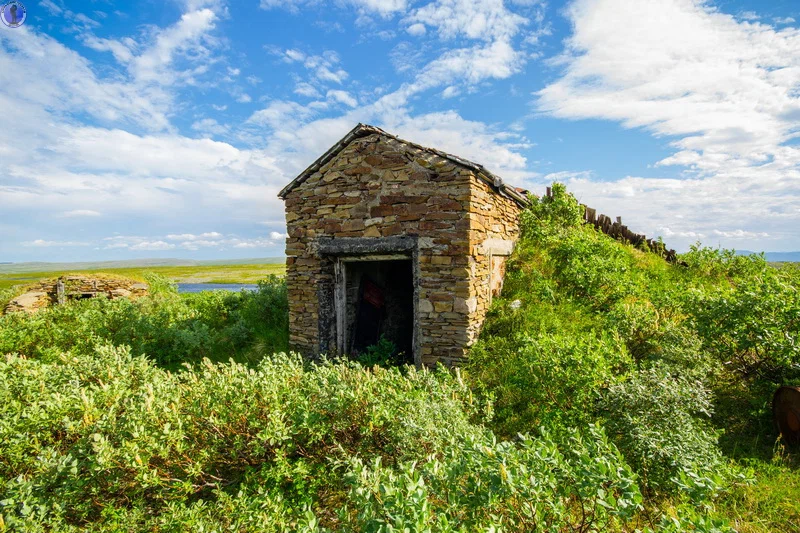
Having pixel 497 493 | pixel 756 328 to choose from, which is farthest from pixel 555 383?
pixel 756 328

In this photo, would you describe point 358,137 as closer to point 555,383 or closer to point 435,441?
point 555,383

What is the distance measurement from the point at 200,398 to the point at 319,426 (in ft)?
4.28

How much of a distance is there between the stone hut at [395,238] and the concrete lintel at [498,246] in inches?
1.6

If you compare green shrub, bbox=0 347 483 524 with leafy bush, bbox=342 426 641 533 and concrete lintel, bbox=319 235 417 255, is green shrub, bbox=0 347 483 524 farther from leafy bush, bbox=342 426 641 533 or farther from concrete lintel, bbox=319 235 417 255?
concrete lintel, bbox=319 235 417 255

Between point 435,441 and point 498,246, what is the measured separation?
5412 mm

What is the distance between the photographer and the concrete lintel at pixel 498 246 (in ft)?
24.5

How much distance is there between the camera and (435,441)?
3467 mm

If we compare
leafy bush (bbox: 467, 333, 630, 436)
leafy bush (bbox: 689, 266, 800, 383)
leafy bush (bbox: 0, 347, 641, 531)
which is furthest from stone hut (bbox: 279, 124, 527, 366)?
leafy bush (bbox: 689, 266, 800, 383)

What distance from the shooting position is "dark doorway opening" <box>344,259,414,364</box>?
8.34 m

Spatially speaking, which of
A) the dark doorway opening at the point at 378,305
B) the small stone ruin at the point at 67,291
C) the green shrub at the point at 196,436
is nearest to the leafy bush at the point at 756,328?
the green shrub at the point at 196,436

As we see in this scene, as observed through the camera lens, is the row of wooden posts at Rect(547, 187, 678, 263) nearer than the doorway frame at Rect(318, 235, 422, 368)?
No

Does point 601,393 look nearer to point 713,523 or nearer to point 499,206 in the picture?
point 713,523

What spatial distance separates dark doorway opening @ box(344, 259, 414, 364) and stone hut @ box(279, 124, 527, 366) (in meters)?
0.05

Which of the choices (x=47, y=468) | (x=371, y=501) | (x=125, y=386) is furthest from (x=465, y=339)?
(x=47, y=468)
